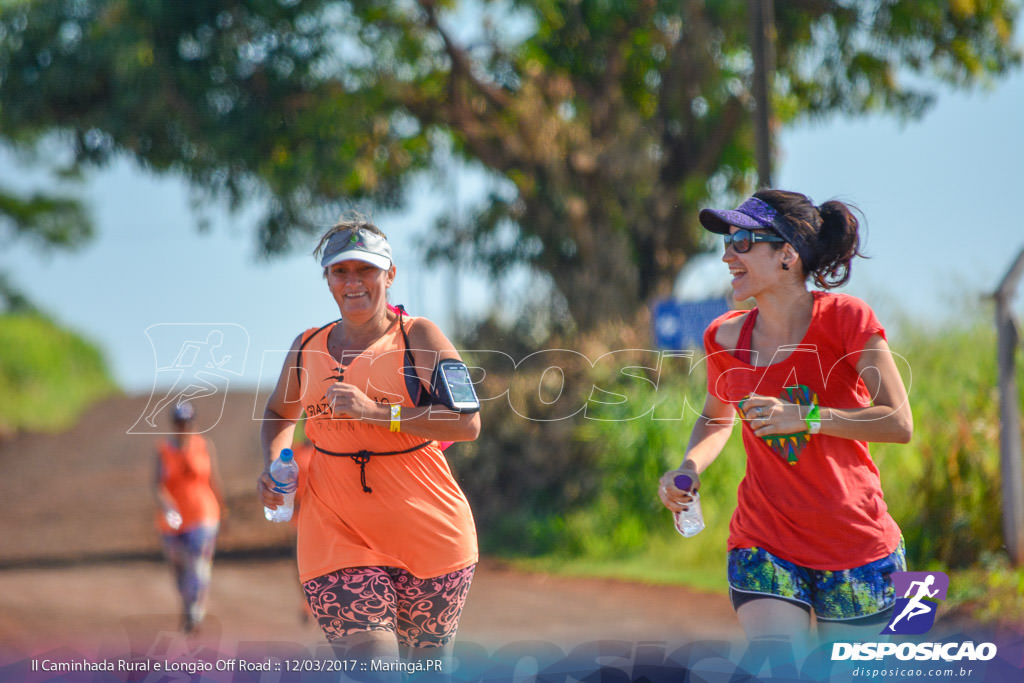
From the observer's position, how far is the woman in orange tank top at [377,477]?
138 inches

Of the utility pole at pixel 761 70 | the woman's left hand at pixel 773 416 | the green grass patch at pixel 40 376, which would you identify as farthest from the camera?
the green grass patch at pixel 40 376

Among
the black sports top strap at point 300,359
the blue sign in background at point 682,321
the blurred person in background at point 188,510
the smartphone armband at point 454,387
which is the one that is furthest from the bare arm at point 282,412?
the blue sign in background at point 682,321

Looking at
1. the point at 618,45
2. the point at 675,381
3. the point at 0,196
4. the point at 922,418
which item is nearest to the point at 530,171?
the point at 618,45

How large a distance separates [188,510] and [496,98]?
32.0ft

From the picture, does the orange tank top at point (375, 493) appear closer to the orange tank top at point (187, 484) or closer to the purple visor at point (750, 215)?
the purple visor at point (750, 215)

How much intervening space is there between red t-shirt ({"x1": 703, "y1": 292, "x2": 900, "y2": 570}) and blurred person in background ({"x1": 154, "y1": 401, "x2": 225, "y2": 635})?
20.1 feet

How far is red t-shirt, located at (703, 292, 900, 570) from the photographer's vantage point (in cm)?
329

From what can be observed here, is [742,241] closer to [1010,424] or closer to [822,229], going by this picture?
[822,229]

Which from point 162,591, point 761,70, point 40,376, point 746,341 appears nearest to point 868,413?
point 746,341

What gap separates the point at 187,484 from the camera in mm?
8688

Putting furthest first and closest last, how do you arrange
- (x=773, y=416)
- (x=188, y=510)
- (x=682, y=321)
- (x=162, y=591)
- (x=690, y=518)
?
(x=682, y=321) < (x=162, y=591) < (x=188, y=510) < (x=690, y=518) < (x=773, y=416)

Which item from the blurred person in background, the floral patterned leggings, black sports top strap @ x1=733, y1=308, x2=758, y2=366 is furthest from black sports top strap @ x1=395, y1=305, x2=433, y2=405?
the blurred person in background

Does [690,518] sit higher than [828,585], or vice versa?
[690,518]

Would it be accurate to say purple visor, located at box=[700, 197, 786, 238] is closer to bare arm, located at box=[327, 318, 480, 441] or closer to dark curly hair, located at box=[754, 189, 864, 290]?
dark curly hair, located at box=[754, 189, 864, 290]
